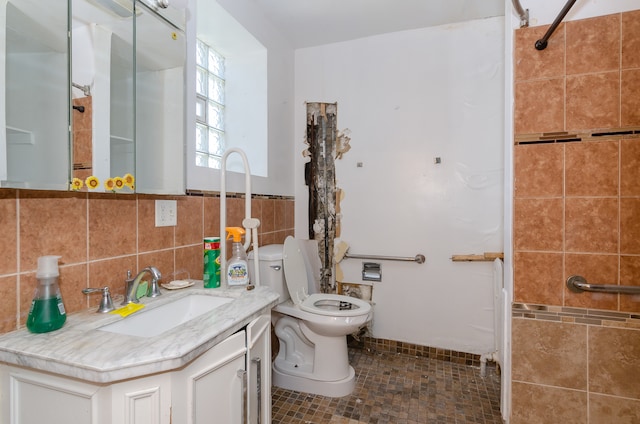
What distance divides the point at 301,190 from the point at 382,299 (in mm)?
1068

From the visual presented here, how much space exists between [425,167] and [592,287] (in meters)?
1.23

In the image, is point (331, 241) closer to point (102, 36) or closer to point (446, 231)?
point (446, 231)

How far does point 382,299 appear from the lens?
2.47m

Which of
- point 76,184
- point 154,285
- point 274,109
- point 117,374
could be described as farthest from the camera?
point 274,109

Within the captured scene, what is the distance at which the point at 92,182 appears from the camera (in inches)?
42.3

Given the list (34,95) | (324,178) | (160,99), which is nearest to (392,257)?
(324,178)

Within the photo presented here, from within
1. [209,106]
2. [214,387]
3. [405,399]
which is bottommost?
[405,399]

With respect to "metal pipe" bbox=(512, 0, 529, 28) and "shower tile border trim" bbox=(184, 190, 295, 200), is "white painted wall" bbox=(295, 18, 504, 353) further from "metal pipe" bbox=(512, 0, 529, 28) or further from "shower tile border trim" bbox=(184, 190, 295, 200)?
"metal pipe" bbox=(512, 0, 529, 28)

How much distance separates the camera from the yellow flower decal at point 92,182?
3.47 ft

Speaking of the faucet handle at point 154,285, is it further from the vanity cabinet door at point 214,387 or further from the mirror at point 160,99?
the vanity cabinet door at point 214,387

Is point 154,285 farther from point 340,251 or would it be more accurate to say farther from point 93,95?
point 340,251

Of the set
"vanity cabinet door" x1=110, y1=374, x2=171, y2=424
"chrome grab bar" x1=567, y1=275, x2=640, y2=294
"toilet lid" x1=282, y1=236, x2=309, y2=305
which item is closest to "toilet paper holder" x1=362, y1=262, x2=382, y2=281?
"toilet lid" x1=282, y1=236, x2=309, y2=305

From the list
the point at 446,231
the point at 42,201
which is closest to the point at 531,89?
the point at 446,231

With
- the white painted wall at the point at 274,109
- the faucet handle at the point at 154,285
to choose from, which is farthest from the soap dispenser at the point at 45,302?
the white painted wall at the point at 274,109
